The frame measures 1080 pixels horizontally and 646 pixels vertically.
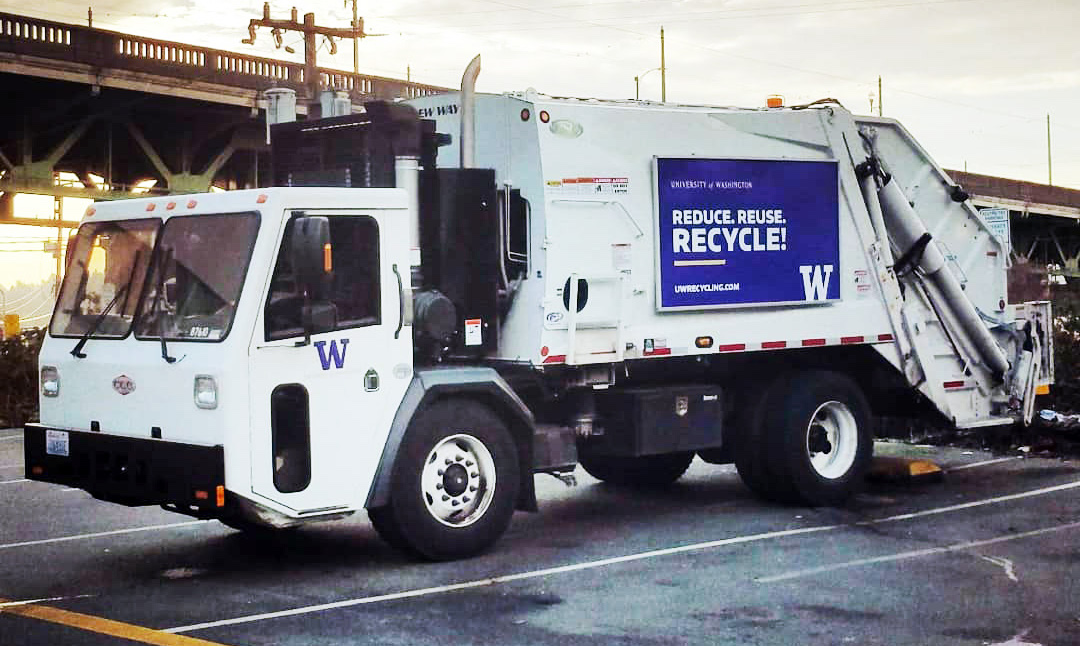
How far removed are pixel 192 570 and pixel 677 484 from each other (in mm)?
5234

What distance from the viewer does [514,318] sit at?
1003 centimetres

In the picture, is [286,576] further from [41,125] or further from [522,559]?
[41,125]

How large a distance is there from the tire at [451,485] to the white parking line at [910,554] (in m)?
1.81

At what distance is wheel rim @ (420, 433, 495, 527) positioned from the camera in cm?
909

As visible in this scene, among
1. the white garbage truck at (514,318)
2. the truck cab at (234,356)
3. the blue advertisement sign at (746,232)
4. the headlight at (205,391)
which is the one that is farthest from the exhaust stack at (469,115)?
the headlight at (205,391)

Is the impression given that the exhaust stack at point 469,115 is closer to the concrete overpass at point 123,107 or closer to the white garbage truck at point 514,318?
the white garbage truck at point 514,318

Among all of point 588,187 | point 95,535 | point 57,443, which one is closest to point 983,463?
point 588,187

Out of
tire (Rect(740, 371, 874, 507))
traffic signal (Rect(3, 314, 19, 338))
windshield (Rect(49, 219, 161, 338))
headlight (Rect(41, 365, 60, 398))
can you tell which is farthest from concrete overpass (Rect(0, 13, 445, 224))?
headlight (Rect(41, 365, 60, 398))

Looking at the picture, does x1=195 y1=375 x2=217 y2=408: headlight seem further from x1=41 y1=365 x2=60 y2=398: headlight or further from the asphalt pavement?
x1=41 y1=365 x2=60 y2=398: headlight

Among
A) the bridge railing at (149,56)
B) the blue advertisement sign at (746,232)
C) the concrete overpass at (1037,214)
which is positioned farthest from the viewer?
the concrete overpass at (1037,214)

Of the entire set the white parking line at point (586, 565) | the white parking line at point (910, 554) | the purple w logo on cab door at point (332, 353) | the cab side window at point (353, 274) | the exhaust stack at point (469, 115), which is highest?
the exhaust stack at point (469, 115)

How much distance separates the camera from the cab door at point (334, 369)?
8367mm

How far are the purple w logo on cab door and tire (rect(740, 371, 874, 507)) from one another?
159 inches

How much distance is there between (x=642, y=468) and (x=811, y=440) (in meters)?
1.70
